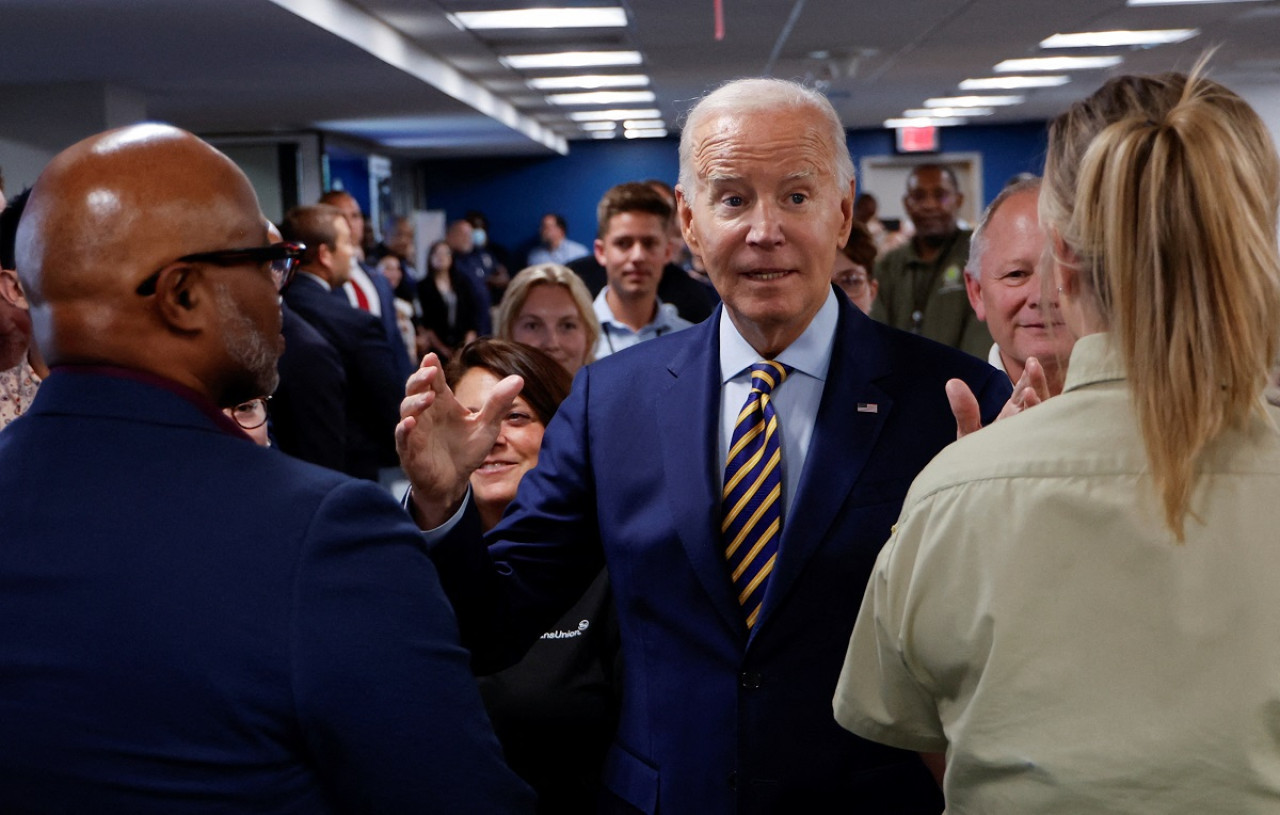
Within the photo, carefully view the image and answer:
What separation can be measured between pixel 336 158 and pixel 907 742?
14.3 metres

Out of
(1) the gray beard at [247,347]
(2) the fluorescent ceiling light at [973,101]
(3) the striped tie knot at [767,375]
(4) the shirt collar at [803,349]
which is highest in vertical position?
(2) the fluorescent ceiling light at [973,101]

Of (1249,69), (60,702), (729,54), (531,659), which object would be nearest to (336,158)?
(729,54)

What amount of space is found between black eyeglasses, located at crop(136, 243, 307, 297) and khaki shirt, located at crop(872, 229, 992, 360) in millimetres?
3875

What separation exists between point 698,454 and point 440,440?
330 mm

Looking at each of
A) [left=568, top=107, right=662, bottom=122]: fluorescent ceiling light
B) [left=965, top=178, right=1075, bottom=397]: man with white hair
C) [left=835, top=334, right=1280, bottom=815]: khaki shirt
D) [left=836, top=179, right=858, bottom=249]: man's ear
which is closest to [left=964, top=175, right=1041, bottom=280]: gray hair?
[left=965, top=178, right=1075, bottom=397]: man with white hair

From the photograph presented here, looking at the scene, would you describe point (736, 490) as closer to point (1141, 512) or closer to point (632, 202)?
point (1141, 512)

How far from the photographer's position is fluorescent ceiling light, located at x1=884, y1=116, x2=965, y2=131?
17344mm

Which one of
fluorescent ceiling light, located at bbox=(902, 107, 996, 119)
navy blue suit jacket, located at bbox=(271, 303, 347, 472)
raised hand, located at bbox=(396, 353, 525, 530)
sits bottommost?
navy blue suit jacket, located at bbox=(271, 303, 347, 472)

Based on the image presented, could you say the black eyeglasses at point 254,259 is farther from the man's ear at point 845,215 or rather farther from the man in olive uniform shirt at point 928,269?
the man in olive uniform shirt at point 928,269

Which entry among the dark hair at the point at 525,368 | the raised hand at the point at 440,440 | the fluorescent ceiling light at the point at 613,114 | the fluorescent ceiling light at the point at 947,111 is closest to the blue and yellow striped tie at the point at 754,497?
the raised hand at the point at 440,440

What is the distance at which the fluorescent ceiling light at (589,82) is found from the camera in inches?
443

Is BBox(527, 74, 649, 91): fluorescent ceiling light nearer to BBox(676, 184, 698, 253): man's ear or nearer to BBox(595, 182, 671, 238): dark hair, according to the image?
BBox(595, 182, 671, 238): dark hair

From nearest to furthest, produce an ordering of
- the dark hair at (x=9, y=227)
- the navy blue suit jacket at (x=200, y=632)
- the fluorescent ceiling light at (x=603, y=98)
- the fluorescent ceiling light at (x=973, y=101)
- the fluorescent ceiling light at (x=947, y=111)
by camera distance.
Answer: the navy blue suit jacket at (x=200, y=632), the dark hair at (x=9, y=227), the fluorescent ceiling light at (x=603, y=98), the fluorescent ceiling light at (x=973, y=101), the fluorescent ceiling light at (x=947, y=111)

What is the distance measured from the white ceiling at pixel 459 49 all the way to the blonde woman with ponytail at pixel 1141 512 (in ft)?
17.6
